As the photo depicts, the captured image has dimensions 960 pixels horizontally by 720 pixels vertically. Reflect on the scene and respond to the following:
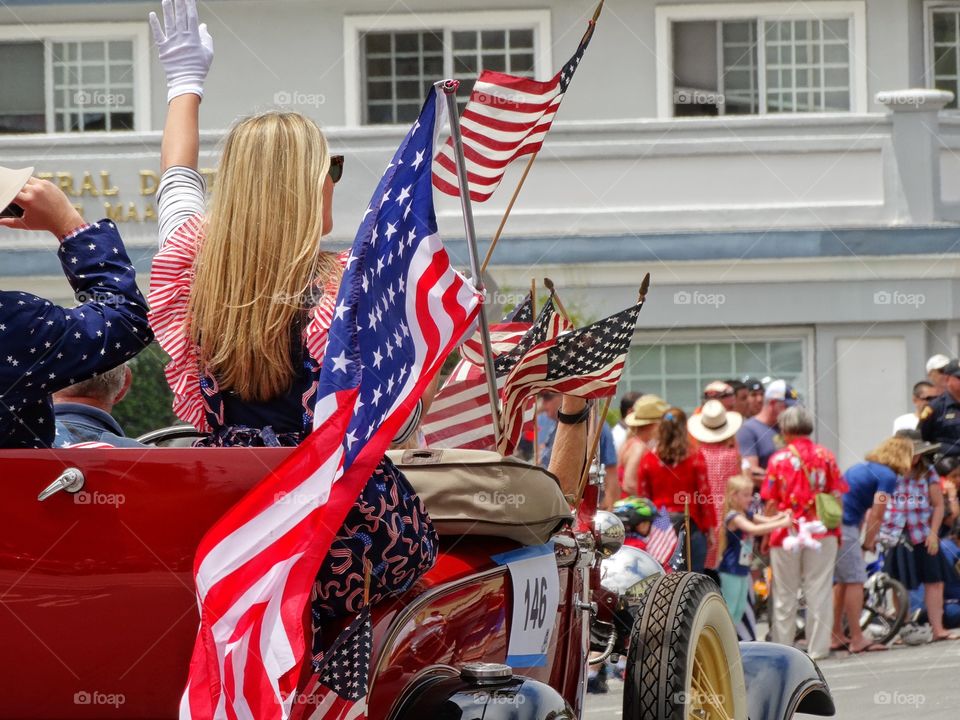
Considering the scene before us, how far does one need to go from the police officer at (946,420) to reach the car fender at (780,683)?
7.94 meters

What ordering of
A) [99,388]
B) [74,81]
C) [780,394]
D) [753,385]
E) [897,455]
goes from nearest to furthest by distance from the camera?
[99,388]
[897,455]
[780,394]
[753,385]
[74,81]

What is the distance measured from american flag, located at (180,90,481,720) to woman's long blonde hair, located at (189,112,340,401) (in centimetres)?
15

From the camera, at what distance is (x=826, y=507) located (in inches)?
434

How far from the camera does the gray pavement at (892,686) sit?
8.09 meters

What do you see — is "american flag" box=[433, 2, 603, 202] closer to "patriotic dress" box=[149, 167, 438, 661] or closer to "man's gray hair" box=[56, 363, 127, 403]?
"man's gray hair" box=[56, 363, 127, 403]

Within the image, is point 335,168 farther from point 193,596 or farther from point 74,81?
point 74,81

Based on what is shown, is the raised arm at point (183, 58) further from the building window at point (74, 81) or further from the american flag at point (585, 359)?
the building window at point (74, 81)

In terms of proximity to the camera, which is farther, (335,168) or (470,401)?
(470,401)

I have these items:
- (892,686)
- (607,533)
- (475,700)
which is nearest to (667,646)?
(607,533)

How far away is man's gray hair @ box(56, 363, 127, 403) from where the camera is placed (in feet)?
15.7

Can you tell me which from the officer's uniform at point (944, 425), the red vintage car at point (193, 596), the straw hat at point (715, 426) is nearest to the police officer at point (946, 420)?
the officer's uniform at point (944, 425)

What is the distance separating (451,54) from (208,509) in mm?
15758

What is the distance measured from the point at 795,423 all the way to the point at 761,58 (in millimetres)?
8364

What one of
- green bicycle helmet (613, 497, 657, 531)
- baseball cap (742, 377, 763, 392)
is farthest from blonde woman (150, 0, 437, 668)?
baseball cap (742, 377, 763, 392)
